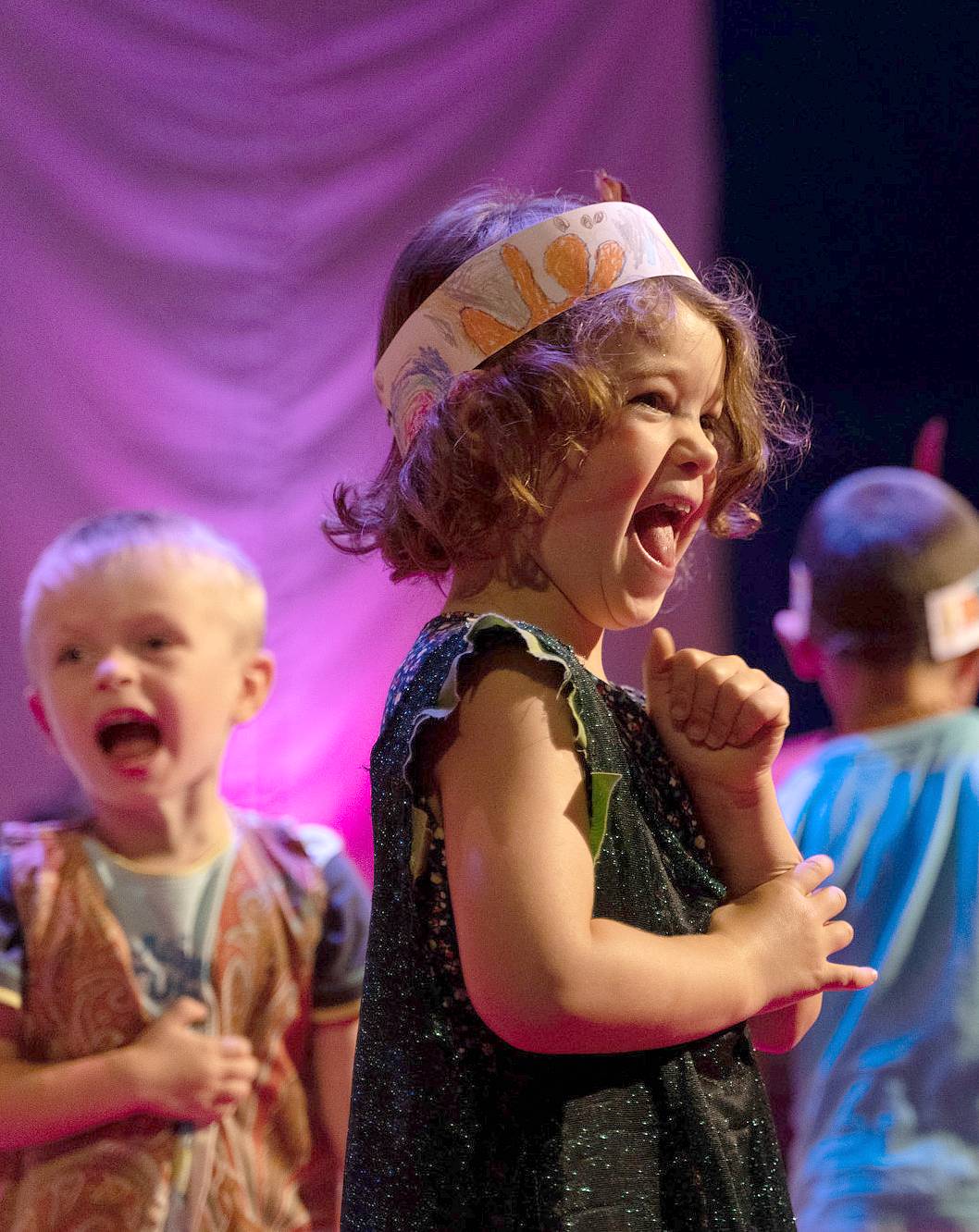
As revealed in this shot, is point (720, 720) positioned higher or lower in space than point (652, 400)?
lower

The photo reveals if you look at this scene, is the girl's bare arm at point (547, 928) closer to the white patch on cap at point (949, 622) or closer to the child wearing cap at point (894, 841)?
the child wearing cap at point (894, 841)

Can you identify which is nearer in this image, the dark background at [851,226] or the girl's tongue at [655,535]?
the girl's tongue at [655,535]

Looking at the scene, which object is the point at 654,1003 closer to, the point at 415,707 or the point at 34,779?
the point at 415,707

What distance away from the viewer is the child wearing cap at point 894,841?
1.72 m

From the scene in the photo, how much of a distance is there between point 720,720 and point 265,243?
1.63m

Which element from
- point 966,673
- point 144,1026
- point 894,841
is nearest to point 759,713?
point 894,841

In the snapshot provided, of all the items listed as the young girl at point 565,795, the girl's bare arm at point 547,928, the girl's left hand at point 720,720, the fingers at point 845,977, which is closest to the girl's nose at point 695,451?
the young girl at point 565,795

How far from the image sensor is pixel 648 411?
1.08m

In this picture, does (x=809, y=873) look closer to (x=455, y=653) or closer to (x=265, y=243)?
(x=455, y=653)

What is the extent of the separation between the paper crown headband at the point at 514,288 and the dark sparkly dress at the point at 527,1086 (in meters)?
0.23

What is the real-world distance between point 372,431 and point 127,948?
105cm

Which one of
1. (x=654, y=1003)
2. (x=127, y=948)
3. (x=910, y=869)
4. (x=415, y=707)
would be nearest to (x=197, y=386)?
(x=127, y=948)

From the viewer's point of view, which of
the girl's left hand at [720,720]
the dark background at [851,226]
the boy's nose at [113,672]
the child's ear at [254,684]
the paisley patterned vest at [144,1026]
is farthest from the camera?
the dark background at [851,226]

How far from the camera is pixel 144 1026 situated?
1769 mm
